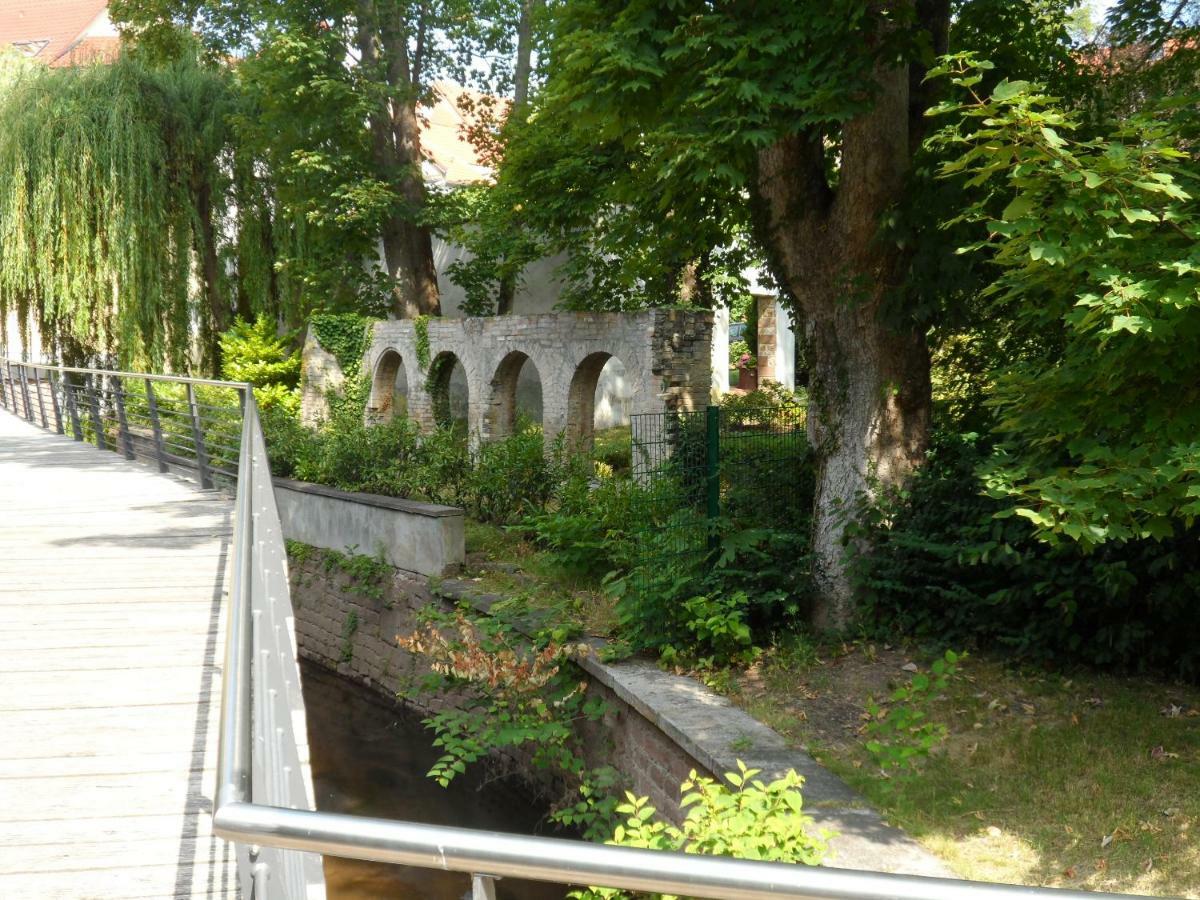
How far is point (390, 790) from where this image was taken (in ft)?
35.0

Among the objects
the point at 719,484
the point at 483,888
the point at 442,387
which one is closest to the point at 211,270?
the point at 442,387

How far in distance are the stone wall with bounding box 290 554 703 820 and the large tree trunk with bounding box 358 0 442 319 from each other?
8063 mm

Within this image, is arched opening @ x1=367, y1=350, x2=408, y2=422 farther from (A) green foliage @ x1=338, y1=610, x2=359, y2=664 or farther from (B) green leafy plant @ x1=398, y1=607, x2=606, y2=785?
(B) green leafy plant @ x1=398, y1=607, x2=606, y2=785

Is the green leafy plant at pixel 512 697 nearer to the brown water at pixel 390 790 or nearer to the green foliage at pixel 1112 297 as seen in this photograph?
the brown water at pixel 390 790

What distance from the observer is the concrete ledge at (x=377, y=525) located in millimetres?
11758

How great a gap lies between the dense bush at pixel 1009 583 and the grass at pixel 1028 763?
255mm

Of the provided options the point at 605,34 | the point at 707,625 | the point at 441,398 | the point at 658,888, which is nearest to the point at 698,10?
the point at 605,34

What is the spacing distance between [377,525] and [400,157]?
401 inches

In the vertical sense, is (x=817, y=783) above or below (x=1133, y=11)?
below

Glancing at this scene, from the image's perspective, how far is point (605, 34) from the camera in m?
7.79

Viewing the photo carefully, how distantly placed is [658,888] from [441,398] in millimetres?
17377

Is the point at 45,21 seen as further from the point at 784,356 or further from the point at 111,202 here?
the point at 784,356

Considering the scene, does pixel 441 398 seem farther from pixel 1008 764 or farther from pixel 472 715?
pixel 1008 764

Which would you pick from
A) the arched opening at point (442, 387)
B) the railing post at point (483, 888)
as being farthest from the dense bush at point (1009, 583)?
the arched opening at point (442, 387)
